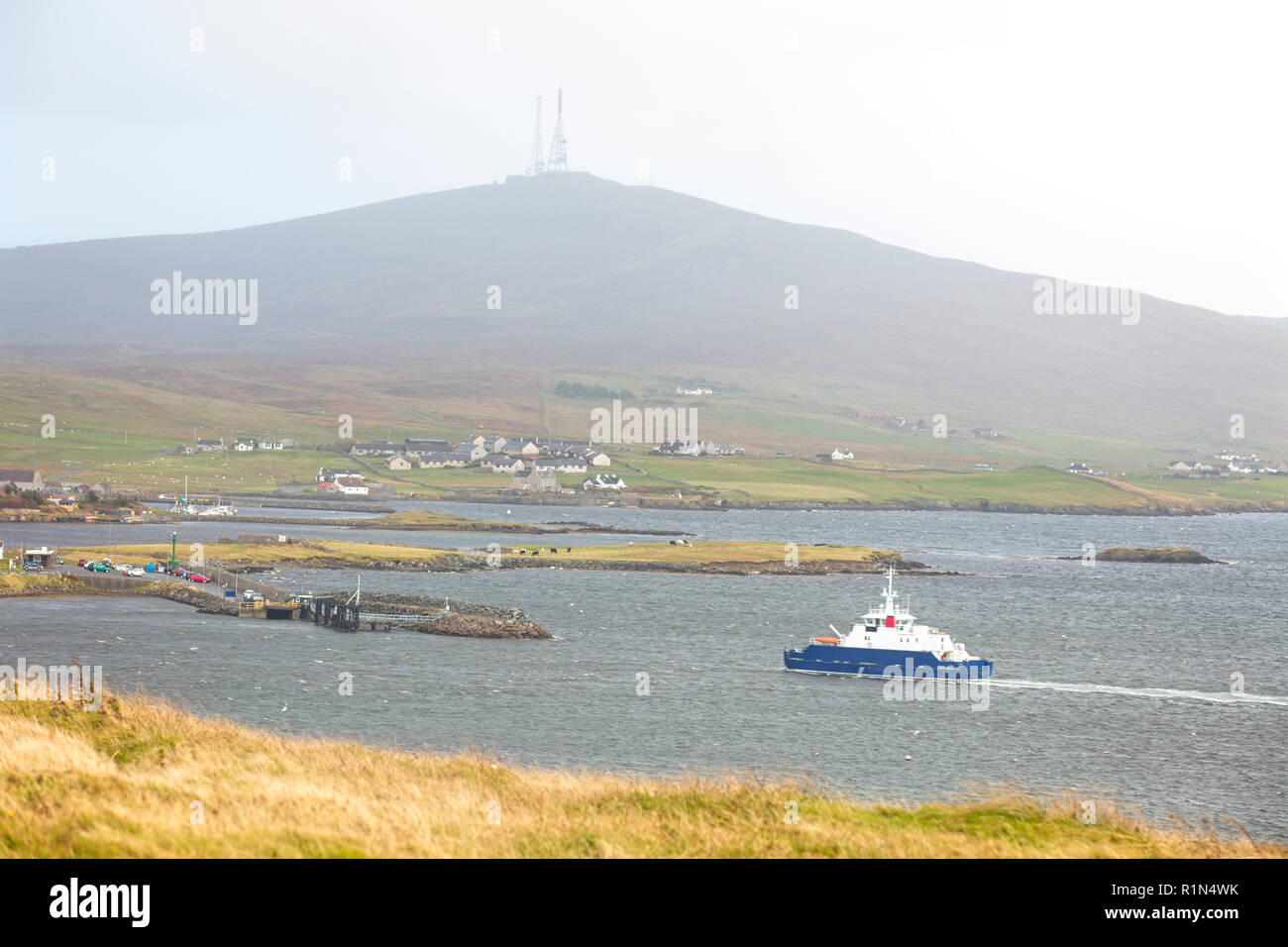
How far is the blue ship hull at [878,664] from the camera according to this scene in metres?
58.3

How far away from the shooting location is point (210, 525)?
131875 millimetres

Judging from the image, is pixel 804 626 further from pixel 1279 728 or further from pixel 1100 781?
pixel 1100 781

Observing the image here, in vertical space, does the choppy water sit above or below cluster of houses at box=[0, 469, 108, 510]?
below

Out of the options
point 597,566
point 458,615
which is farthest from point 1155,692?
point 597,566

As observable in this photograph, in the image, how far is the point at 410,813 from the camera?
16828mm

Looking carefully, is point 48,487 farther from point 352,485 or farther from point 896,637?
point 896,637

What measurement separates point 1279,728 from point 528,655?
107 feet

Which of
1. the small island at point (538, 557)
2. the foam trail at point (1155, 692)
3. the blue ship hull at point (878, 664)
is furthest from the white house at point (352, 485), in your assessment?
the foam trail at point (1155, 692)

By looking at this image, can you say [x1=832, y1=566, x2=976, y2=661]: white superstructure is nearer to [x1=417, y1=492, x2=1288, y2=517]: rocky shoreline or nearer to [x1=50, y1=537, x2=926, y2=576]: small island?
[x1=50, y1=537, x2=926, y2=576]: small island

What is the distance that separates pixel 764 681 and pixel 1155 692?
17.4m

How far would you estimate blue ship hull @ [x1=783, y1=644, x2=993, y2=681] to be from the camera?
191ft

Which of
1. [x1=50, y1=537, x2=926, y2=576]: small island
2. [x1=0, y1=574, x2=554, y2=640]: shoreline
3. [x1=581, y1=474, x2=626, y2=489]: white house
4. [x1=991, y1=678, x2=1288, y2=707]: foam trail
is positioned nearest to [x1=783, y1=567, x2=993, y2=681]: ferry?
[x1=991, y1=678, x2=1288, y2=707]: foam trail

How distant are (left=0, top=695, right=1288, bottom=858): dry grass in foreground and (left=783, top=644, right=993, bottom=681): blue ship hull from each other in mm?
36919
